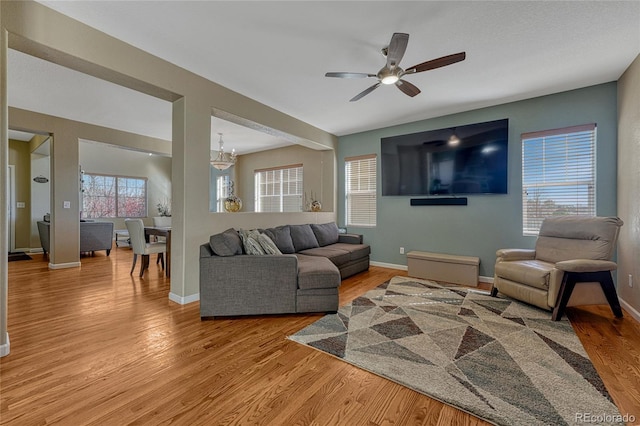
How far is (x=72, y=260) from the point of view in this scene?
17.0 feet

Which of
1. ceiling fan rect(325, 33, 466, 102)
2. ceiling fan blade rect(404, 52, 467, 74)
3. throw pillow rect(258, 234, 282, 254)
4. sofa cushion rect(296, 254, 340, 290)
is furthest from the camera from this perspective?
throw pillow rect(258, 234, 282, 254)

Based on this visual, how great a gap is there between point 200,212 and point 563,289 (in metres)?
4.00

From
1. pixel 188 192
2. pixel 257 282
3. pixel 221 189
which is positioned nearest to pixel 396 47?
pixel 257 282

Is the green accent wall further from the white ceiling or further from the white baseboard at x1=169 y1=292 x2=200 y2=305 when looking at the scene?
the white baseboard at x1=169 y1=292 x2=200 y2=305

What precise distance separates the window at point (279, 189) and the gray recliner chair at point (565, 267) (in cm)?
457

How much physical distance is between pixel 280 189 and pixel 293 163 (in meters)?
0.82

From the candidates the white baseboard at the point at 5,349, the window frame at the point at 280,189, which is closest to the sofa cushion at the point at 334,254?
the window frame at the point at 280,189

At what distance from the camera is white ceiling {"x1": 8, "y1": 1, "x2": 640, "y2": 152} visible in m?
2.29

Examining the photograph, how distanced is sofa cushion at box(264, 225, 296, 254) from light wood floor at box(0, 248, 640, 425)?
1459 millimetres

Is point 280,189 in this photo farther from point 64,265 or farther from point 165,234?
point 64,265

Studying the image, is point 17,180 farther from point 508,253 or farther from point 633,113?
point 633,113

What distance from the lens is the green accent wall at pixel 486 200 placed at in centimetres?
354

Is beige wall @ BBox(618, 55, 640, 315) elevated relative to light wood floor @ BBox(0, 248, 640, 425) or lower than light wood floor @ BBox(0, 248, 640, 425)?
elevated

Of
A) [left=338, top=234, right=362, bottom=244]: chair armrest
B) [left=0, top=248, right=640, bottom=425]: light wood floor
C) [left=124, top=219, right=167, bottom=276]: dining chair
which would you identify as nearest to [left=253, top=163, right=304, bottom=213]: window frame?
[left=338, top=234, right=362, bottom=244]: chair armrest
